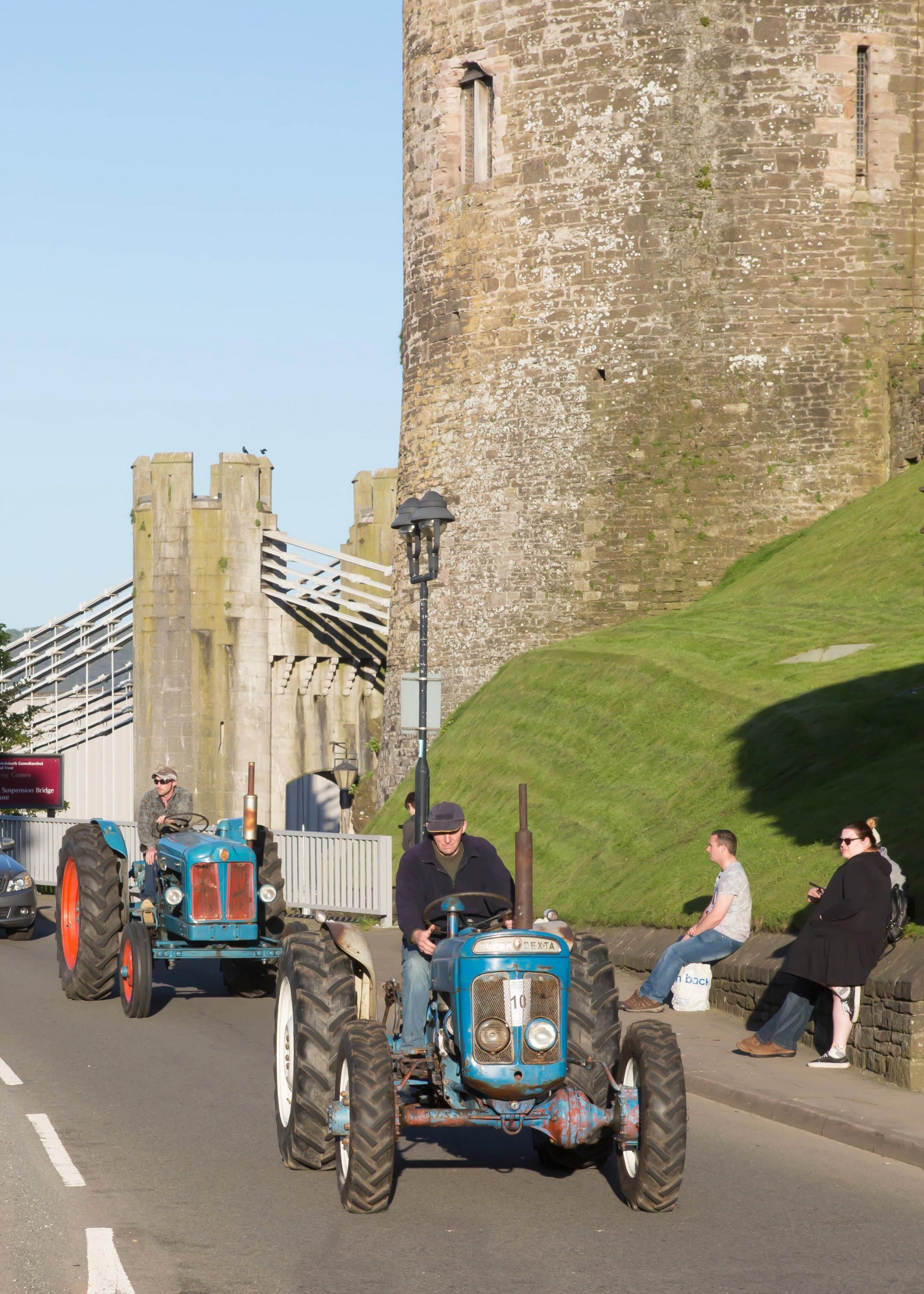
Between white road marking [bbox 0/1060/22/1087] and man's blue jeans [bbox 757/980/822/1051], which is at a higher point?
man's blue jeans [bbox 757/980/822/1051]

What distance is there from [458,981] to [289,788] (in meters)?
40.8

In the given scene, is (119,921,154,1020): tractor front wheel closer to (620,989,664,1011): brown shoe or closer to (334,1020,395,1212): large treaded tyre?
(620,989,664,1011): brown shoe

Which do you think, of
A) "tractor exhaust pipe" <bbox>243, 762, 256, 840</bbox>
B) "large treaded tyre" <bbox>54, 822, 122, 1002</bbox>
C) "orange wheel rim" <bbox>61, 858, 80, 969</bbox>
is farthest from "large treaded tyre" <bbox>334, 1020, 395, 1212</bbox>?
"orange wheel rim" <bbox>61, 858, 80, 969</bbox>

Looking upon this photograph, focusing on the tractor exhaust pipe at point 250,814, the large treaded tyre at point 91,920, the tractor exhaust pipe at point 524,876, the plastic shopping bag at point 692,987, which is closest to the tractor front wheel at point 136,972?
the large treaded tyre at point 91,920

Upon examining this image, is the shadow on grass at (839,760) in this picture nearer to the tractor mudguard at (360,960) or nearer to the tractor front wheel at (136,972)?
the tractor front wheel at (136,972)

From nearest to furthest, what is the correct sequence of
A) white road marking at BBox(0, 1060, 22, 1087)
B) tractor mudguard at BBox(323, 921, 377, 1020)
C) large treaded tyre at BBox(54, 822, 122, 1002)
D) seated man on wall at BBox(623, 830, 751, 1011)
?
tractor mudguard at BBox(323, 921, 377, 1020), white road marking at BBox(0, 1060, 22, 1087), seated man on wall at BBox(623, 830, 751, 1011), large treaded tyre at BBox(54, 822, 122, 1002)

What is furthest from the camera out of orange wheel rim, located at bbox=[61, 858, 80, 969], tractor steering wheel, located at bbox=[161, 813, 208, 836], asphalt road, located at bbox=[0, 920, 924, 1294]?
orange wheel rim, located at bbox=[61, 858, 80, 969]

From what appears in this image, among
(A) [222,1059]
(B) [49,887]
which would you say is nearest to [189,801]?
(A) [222,1059]

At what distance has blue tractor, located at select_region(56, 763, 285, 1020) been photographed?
14.6m

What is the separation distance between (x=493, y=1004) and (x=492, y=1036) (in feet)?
0.47

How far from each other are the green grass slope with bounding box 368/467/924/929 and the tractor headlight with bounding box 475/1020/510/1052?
6378 mm

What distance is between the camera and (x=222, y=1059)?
12.5m

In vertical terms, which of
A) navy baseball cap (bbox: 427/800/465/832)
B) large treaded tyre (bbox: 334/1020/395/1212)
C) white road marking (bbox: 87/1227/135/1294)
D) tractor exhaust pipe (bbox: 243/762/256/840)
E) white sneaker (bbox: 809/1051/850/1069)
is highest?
navy baseball cap (bbox: 427/800/465/832)

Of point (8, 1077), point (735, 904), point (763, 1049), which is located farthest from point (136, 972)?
point (763, 1049)
